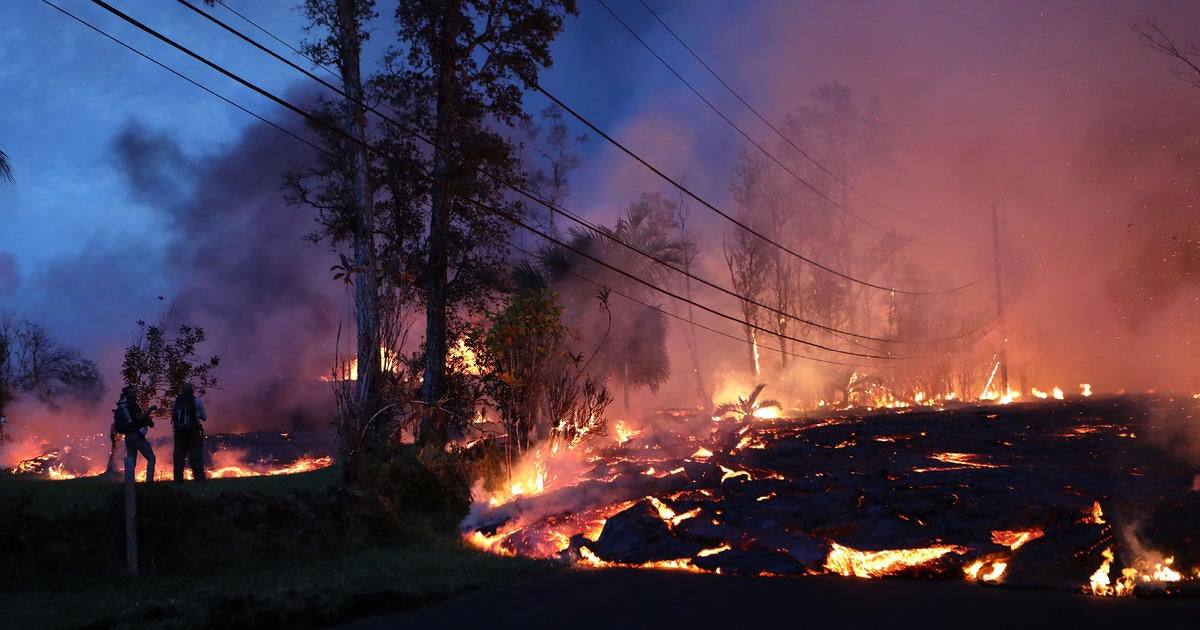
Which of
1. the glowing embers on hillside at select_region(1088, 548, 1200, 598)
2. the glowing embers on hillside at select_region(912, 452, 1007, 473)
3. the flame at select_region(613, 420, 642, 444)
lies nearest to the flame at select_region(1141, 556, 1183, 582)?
the glowing embers on hillside at select_region(1088, 548, 1200, 598)

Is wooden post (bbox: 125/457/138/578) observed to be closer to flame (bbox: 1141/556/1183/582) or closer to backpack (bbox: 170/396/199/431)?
backpack (bbox: 170/396/199/431)

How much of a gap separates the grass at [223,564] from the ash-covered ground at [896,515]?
1541 mm

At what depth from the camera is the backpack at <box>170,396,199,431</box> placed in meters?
14.8

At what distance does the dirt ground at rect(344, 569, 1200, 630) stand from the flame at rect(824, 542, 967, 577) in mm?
287

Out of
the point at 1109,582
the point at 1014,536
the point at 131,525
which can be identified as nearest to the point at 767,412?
the point at 1014,536

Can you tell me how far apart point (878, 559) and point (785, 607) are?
6.36 feet

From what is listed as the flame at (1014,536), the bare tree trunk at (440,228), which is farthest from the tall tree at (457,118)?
the flame at (1014,536)

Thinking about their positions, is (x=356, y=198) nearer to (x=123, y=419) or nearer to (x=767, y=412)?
(x=123, y=419)

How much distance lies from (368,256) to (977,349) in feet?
162

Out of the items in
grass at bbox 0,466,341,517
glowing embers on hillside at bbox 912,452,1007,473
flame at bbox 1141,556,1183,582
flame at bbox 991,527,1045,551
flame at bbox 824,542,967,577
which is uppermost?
grass at bbox 0,466,341,517

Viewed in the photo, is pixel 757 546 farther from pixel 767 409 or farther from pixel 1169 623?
pixel 767 409

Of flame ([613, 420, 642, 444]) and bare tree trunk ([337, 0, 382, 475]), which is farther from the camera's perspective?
flame ([613, 420, 642, 444])

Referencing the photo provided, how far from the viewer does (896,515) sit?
9.52 metres

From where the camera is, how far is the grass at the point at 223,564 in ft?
23.0
